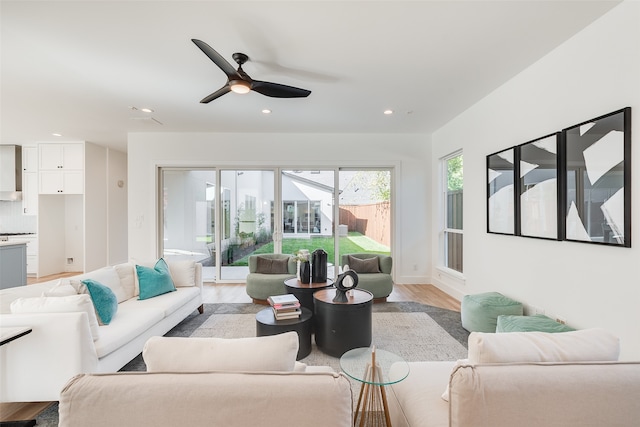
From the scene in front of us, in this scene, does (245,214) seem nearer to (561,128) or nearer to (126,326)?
(126,326)

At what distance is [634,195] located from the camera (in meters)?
1.87

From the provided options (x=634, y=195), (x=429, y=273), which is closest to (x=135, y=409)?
(x=634, y=195)

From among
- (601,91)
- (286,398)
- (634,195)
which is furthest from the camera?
(601,91)

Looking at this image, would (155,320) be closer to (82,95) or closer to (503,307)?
(82,95)

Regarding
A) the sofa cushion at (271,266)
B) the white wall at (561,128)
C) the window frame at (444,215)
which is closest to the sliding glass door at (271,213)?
the window frame at (444,215)

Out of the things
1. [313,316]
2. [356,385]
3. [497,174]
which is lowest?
[356,385]

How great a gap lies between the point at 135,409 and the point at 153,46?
2.70 meters

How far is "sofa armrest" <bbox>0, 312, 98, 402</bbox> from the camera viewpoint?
1814mm

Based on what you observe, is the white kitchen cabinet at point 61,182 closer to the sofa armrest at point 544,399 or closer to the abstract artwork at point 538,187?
the sofa armrest at point 544,399

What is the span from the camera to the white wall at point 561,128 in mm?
1919

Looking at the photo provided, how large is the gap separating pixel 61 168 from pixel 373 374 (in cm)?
716

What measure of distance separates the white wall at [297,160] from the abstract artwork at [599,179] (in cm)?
288

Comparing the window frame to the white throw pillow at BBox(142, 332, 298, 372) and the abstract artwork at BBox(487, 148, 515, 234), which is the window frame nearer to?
the abstract artwork at BBox(487, 148, 515, 234)

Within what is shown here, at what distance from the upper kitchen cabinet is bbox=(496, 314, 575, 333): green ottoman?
730cm
